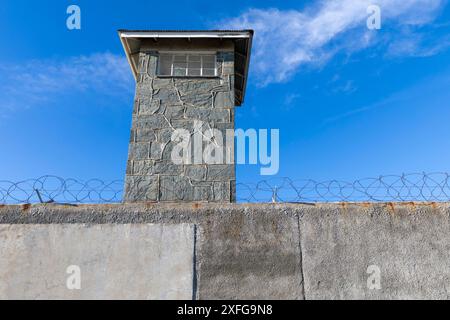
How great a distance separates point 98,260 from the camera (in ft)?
11.9

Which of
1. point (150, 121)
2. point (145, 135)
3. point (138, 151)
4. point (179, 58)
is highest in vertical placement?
point (179, 58)

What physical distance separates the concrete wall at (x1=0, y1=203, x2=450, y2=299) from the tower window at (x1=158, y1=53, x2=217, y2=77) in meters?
2.89

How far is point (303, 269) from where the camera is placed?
143 inches

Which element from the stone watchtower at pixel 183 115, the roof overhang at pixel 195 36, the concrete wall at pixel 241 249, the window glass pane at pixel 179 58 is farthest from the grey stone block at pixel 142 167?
the roof overhang at pixel 195 36

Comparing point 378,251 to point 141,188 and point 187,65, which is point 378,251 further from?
point 187,65

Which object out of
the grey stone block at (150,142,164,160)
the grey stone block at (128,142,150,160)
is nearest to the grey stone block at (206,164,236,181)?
the grey stone block at (150,142,164,160)

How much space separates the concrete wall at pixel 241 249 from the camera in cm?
357

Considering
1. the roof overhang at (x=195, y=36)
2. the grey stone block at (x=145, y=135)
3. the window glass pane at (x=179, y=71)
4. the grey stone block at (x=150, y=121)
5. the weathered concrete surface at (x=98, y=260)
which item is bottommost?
the weathered concrete surface at (x=98, y=260)

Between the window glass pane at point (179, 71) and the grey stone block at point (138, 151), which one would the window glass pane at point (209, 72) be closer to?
the window glass pane at point (179, 71)

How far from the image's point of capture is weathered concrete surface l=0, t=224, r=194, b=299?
3.54m

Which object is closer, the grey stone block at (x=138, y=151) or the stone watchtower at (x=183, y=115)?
the stone watchtower at (x=183, y=115)

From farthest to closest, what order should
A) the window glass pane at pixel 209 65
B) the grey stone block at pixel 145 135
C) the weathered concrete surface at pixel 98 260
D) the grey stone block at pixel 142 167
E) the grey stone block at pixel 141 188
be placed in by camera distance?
the window glass pane at pixel 209 65
the grey stone block at pixel 145 135
the grey stone block at pixel 142 167
the grey stone block at pixel 141 188
the weathered concrete surface at pixel 98 260

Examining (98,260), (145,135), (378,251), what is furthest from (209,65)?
(378,251)

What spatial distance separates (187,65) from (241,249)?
354cm
